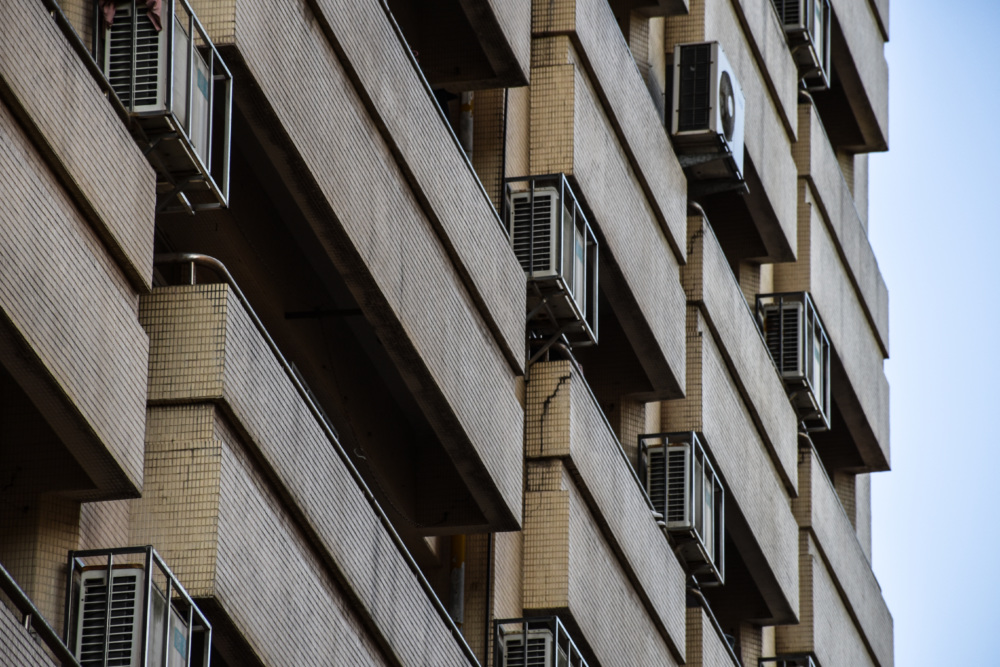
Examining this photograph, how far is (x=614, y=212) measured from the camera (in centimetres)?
2205

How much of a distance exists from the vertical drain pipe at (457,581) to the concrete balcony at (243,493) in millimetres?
3498

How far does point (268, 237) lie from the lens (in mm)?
17031

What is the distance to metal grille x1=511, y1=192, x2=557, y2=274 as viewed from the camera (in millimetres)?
20203

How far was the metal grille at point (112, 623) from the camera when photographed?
12.8m

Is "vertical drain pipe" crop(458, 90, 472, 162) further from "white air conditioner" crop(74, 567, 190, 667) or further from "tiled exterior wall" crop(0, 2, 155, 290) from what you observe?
"white air conditioner" crop(74, 567, 190, 667)

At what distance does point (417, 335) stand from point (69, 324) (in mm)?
5030

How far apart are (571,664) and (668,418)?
559cm

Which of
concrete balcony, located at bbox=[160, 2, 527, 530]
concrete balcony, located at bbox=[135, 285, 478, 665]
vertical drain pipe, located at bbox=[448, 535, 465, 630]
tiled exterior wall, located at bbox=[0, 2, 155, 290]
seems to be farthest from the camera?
vertical drain pipe, located at bbox=[448, 535, 465, 630]

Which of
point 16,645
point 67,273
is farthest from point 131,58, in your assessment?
point 16,645

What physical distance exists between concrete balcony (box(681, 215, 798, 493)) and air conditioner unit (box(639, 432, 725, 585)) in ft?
5.86

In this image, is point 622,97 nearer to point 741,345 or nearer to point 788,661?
point 741,345

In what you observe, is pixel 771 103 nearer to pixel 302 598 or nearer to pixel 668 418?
pixel 668 418

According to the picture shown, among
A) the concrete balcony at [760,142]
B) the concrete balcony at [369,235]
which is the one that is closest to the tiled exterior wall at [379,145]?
the concrete balcony at [369,235]

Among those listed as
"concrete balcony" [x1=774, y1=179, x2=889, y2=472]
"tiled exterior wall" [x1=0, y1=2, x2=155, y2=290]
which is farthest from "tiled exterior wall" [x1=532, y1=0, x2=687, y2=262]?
"tiled exterior wall" [x1=0, y1=2, x2=155, y2=290]
